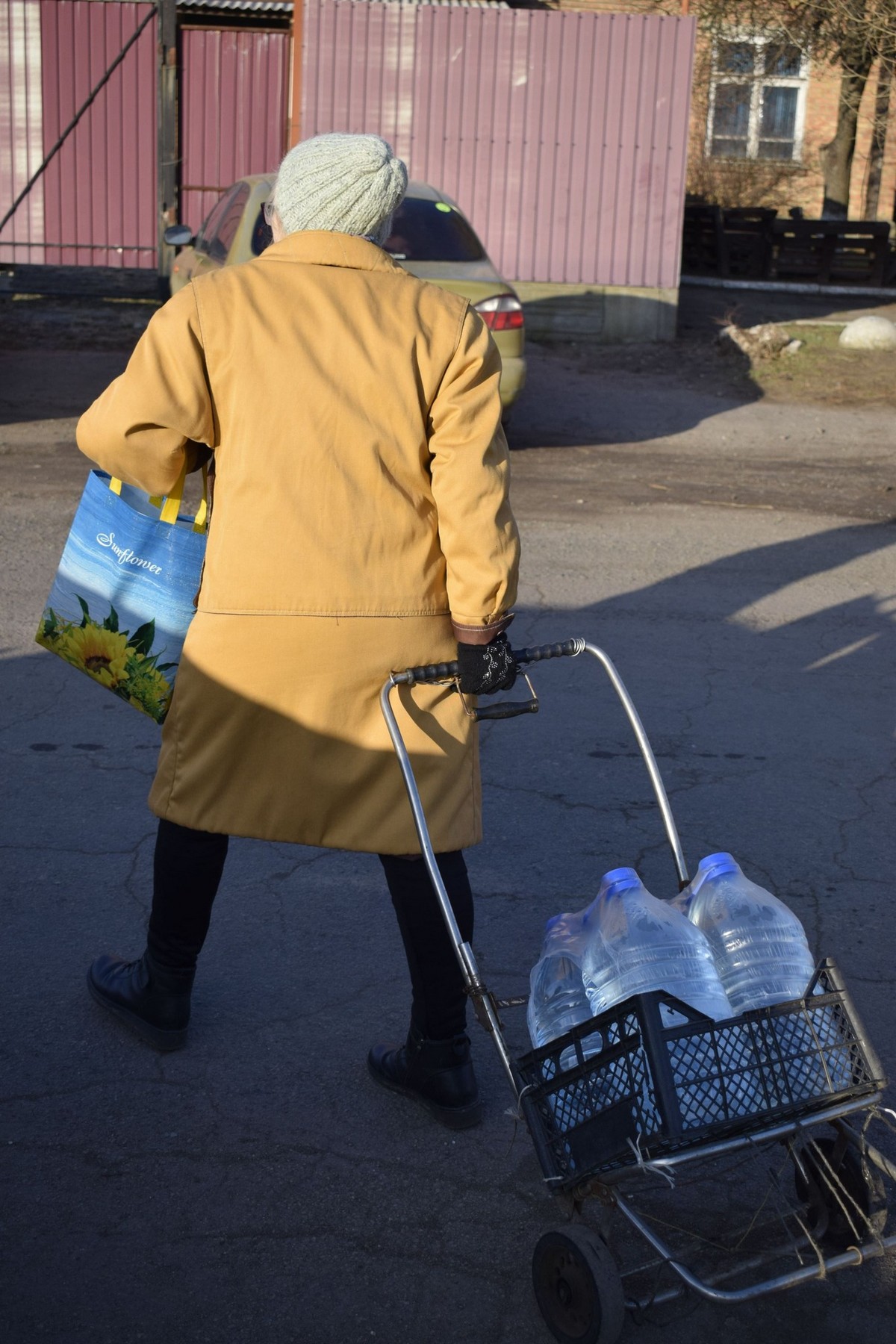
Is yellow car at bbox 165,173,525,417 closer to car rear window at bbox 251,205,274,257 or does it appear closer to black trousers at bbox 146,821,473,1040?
car rear window at bbox 251,205,274,257

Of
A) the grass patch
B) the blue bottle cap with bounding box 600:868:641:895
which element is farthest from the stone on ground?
the blue bottle cap with bounding box 600:868:641:895

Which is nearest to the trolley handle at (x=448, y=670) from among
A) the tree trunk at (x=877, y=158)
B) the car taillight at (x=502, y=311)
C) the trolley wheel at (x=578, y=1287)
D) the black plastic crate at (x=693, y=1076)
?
the black plastic crate at (x=693, y=1076)

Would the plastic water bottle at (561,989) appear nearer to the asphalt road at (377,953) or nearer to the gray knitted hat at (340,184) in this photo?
the asphalt road at (377,953)

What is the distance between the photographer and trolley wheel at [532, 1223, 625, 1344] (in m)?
2.33

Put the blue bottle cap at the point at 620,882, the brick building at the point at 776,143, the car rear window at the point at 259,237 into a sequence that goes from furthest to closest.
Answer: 1. the brick building at the point at 776,143
2. the car rear window at the point at 259,237
3. the blue bottle cap at the point at 620,882

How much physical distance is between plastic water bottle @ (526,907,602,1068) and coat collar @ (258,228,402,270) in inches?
52.8

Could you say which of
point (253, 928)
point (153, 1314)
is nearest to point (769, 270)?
point (253, 928)

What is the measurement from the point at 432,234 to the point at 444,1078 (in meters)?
7.80

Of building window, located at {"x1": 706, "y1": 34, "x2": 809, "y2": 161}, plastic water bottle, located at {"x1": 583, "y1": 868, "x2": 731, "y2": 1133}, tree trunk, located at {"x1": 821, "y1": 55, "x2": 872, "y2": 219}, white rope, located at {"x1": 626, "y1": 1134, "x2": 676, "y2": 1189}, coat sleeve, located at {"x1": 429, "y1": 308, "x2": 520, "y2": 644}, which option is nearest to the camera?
white rope, located at {"x1": 626, "y1": 1134, "x2": 676, "y2": 1189}

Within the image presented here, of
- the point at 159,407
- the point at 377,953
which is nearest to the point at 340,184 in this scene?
the point at 159,407

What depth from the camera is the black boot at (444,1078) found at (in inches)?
119

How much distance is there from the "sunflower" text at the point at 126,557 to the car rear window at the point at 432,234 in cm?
685

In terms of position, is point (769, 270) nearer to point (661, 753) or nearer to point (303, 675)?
point (661, 753)

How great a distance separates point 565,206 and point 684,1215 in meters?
13.4
